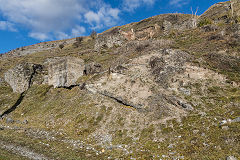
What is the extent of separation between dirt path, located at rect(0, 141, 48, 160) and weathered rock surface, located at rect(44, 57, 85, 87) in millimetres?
12787

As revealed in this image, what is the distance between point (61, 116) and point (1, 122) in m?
9.16

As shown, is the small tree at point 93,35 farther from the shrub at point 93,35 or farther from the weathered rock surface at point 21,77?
the weathered rock surface at point 21,77

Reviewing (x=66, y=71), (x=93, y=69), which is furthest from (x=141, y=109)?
(x=66, y=71)

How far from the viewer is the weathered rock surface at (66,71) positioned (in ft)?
81.4

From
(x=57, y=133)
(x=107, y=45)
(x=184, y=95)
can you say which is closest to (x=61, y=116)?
(x=57, y=133)

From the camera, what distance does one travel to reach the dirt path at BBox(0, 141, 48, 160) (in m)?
10.4

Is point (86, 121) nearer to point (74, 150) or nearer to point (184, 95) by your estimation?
point (74, 150)

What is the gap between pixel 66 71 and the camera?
2497cm

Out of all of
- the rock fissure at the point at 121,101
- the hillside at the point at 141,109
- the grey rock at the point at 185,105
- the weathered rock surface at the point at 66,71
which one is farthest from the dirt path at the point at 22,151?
the weathered rock surface at the point at 66,71

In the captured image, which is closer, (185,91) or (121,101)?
(185,91)

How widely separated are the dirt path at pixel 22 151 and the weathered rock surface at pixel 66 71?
1279 cm

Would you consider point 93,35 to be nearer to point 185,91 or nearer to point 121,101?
point 121,101

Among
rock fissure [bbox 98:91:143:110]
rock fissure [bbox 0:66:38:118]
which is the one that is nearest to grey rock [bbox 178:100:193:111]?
rock fissure [bbox 98:91:143:110]

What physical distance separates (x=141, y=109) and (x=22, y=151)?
35.7 ft
